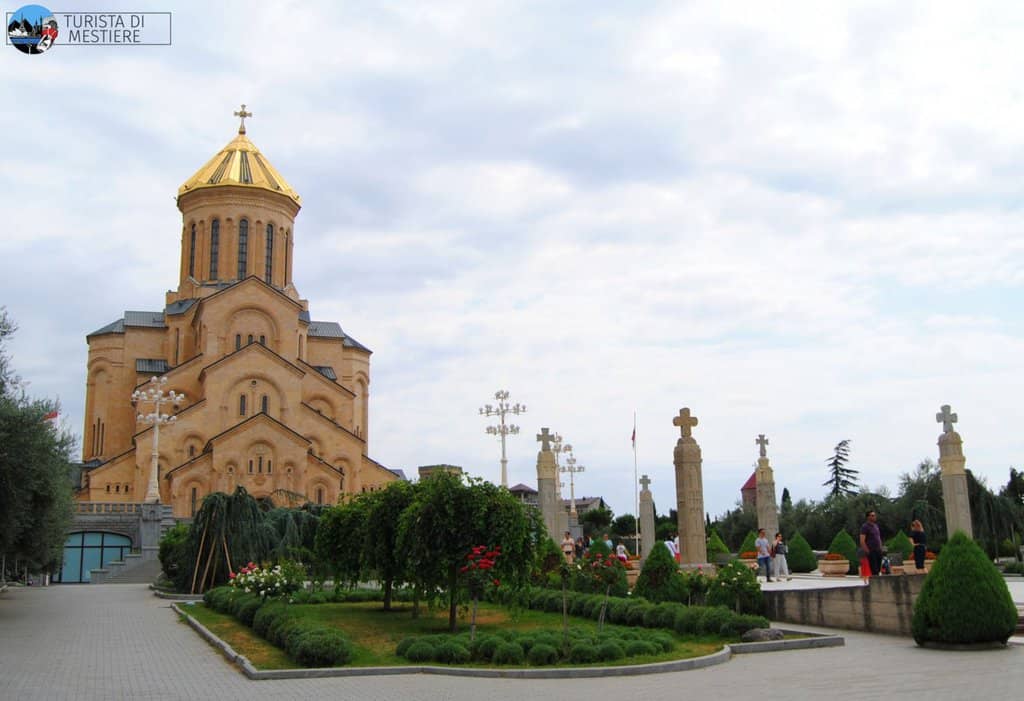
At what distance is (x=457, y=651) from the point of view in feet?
39.8

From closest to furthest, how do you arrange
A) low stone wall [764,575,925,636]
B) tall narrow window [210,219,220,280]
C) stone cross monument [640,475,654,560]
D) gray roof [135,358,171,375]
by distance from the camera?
low stone wall [764,575,925,636]
stone cross monument [640,475,654,560]
gray roof [135,358,171,375]
tall narrow window [210,219,220,280]

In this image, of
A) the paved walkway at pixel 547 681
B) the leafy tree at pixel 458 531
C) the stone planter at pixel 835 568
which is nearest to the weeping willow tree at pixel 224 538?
the paved walkway at pixel 547 681

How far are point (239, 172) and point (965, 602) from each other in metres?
47.3

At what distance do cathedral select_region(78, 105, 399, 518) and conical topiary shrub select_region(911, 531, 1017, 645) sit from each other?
3355cm

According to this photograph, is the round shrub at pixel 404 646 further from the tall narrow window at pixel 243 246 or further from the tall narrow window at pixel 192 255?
the tall narrow window at pixel 192 255

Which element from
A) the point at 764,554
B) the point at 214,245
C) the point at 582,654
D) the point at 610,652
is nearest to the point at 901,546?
the point at 764,554

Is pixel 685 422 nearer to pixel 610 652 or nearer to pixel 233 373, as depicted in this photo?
pixel 610 652

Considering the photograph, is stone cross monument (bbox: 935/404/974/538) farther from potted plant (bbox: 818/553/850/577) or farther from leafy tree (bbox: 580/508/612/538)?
leafy tree (bbox: 580/508/612/538)

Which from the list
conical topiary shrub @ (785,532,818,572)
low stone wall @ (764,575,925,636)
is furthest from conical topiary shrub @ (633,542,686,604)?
conical topiary shrub @ (785,532,818,572)

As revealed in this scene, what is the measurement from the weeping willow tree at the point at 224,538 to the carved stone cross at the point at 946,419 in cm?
→ 1639

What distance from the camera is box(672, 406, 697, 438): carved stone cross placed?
2077cm

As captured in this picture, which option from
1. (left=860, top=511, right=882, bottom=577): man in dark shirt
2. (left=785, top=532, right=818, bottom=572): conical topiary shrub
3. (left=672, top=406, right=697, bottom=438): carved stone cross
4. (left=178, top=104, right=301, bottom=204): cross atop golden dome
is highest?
(left=178, top=104, right=301, bottom=204): cross atop golden dome

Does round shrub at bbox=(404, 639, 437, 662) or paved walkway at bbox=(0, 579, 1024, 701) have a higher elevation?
round shrub at bbox=(404, 639, 437, 662)

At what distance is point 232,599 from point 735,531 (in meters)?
33.8
